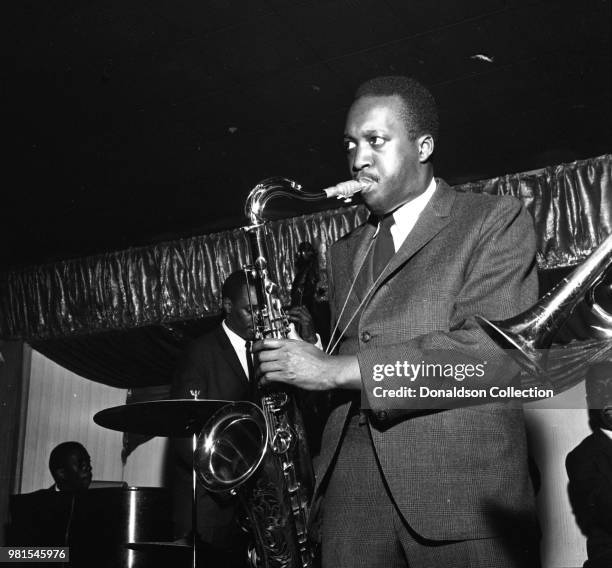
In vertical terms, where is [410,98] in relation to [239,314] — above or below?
below

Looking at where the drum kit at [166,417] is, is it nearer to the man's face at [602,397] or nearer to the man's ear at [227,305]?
the man's ear at [227,305]

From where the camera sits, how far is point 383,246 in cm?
256

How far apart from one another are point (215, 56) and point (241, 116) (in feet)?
2.42

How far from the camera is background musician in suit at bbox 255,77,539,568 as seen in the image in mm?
1997

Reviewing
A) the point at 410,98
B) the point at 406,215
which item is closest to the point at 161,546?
the point at 406,215

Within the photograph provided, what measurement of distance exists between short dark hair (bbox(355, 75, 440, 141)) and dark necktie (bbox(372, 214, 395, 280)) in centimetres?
31

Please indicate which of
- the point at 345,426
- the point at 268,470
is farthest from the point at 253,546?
the point at 345,426

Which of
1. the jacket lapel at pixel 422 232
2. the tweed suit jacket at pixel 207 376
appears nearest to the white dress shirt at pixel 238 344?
the tweed suit jacket at pixel 207 376

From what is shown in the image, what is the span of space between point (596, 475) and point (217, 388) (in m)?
3.00

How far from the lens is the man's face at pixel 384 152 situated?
2561 millimetres

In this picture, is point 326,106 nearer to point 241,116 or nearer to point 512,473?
point 241,116

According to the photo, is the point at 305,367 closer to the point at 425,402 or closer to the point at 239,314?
the point at 425,402

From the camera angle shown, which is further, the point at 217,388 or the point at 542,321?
the point at 217,388

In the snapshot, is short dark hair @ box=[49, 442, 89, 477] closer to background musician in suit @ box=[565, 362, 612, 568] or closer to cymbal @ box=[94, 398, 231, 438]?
cymbal @ box=[94, 398, 231, 438]
